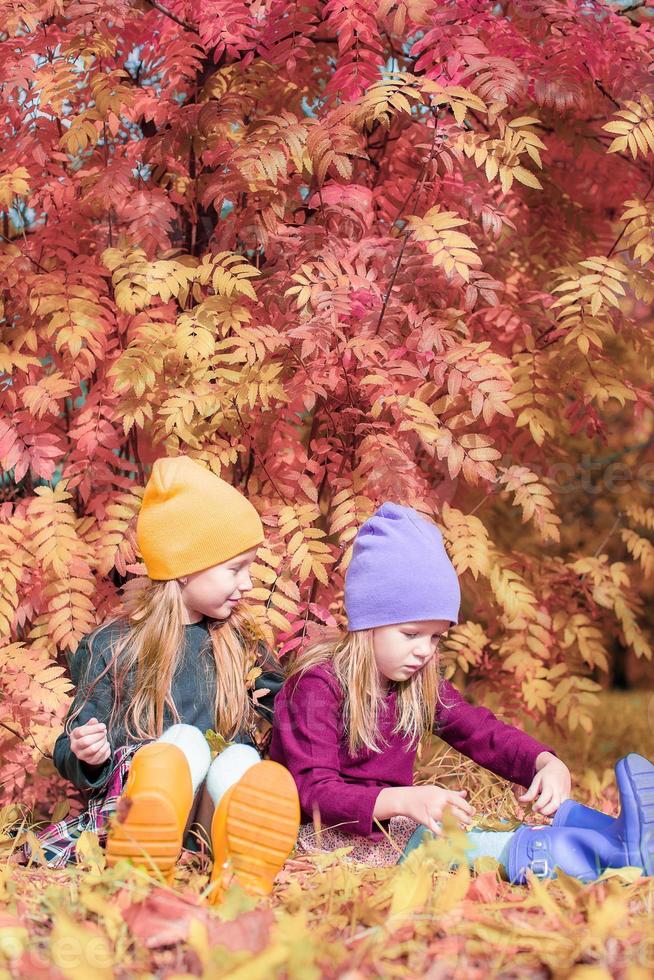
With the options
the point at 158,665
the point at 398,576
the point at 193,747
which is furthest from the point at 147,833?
the point at 398,576

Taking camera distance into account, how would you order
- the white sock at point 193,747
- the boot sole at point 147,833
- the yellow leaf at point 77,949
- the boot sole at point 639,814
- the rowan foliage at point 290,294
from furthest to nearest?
the rowan foliage at point 290,294, the white sock at point 193,747, the boot sole at point 639,814, the boot sole at point 147,833, the yellow leaf at point 77,949

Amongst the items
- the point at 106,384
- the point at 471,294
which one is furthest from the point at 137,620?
the point at 471,294

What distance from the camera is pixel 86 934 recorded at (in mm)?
1766

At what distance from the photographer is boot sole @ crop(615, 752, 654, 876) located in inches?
86.5

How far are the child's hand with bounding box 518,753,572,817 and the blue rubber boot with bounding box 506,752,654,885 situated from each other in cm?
15

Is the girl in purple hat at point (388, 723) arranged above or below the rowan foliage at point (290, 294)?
below

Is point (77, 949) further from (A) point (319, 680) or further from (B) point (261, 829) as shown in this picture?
(A) point (319, 680)

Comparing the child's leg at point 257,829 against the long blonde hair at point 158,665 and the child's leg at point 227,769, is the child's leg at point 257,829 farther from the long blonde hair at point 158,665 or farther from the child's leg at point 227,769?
the long blonde hair at point 158,665

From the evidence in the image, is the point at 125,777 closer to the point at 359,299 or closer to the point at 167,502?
the point at 167,502

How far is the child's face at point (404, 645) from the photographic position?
8.56 ft

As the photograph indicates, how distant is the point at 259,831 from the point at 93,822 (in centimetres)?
63

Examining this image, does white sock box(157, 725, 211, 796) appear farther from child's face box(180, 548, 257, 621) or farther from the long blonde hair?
child's face box(180, 548, 257, 621)

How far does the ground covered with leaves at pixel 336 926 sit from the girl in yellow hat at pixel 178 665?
25 centimetres

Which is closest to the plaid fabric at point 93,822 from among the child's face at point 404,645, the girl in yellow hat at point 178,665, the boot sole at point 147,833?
the girl in yellow hat at point 178,665
